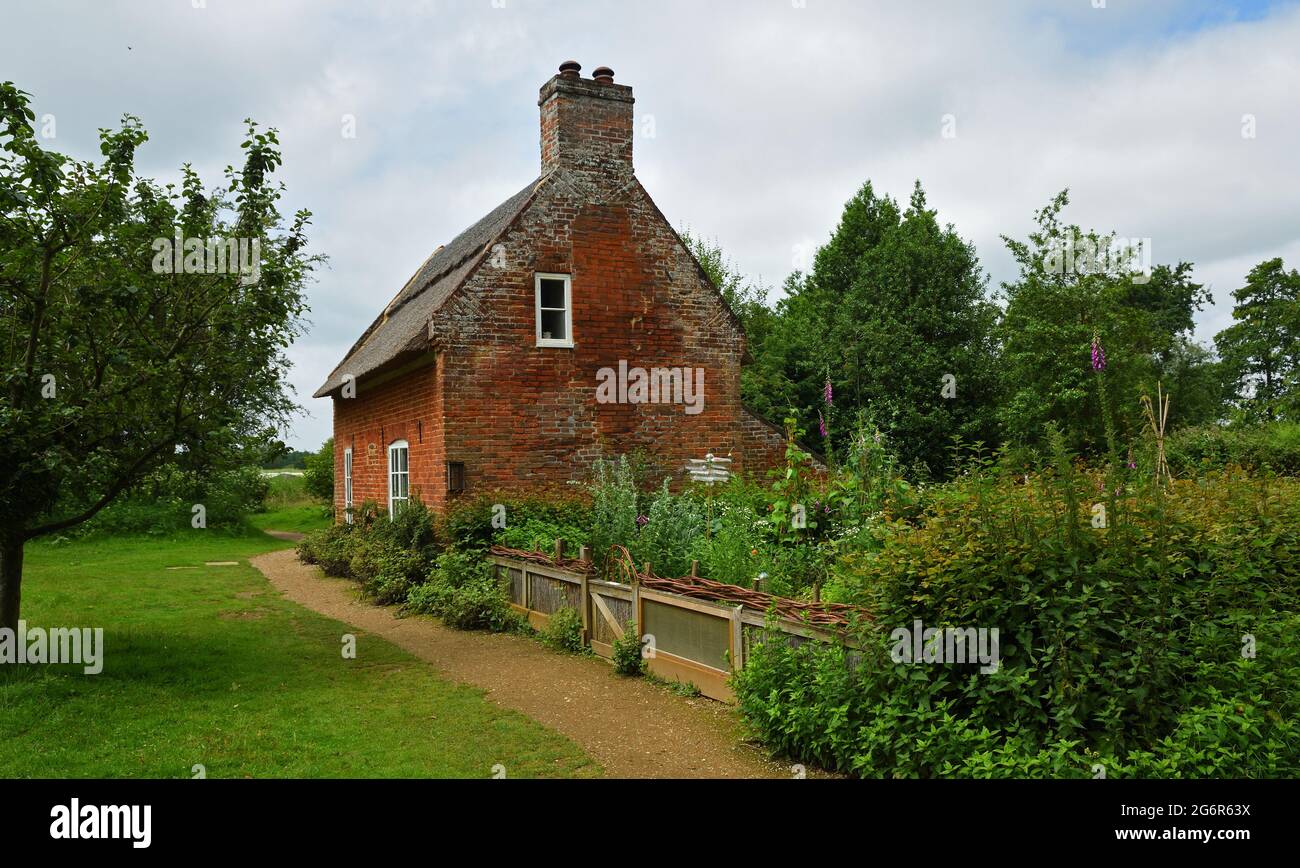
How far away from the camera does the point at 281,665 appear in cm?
952

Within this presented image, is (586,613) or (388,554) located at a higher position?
(388,554)

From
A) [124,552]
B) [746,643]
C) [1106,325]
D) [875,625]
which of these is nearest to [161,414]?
[746,643]

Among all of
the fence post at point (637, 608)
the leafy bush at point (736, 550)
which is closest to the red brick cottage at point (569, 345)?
the leafy bush at point (736, 550)

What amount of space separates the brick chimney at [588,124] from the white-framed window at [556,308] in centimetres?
199

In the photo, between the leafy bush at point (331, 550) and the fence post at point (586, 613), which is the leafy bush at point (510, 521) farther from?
the leafy bush at point (331, 550)

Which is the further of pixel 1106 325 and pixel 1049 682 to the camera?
pixel 1106 325

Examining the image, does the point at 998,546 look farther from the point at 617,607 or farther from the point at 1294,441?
the point at 1294,441

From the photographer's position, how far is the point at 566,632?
9.96 metres

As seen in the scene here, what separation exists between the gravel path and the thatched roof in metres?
5.27

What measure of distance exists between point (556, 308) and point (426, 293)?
4644 mm

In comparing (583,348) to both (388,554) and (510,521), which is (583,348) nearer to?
(510,521)

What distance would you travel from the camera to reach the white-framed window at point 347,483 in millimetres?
20344

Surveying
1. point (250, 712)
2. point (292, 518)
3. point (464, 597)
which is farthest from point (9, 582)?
point (292, 518)

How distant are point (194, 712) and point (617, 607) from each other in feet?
13.3
